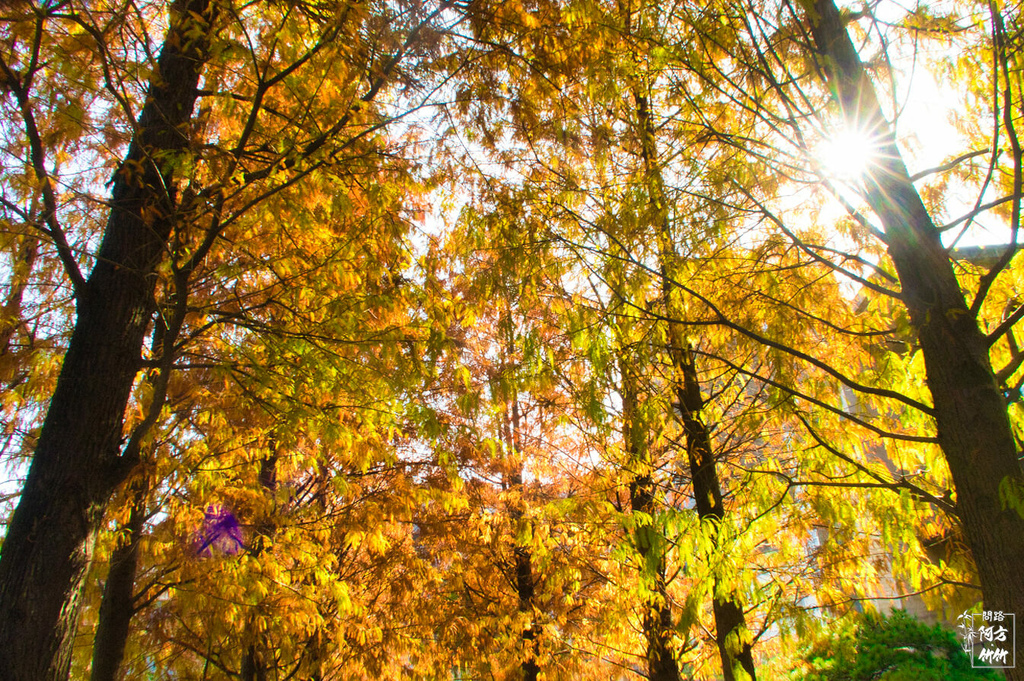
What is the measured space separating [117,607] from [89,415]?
2.66m

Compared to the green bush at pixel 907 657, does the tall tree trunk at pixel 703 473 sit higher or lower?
higher

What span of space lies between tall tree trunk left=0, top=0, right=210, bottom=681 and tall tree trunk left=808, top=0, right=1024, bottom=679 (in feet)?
10.5

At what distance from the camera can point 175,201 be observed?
341 cm

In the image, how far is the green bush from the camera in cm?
906

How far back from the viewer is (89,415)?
9.46 feet

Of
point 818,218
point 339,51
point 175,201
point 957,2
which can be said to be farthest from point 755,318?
point 175,201

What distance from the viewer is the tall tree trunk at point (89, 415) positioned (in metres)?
2.52

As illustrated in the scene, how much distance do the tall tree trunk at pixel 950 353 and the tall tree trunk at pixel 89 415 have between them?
10.5 ft
